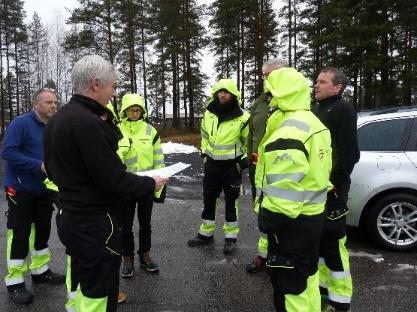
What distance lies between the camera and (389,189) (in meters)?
5.23

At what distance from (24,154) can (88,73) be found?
6.58ft

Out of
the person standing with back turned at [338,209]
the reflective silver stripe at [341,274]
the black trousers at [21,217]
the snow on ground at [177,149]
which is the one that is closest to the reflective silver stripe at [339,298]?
the person standing with back turned at [338,209]

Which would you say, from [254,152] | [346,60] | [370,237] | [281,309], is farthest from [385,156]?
[346,60]

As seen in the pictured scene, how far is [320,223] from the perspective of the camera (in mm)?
2844

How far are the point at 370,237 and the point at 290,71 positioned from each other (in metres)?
Result: 3.41

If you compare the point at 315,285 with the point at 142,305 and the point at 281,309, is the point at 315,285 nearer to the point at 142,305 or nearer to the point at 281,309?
the point at 281,309

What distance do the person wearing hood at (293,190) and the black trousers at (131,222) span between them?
2.08 m

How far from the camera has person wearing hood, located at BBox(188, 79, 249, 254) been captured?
5.27m

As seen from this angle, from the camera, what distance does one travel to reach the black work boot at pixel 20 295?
4.02 metres

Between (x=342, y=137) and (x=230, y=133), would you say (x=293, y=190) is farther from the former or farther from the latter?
(x=230, y=133)

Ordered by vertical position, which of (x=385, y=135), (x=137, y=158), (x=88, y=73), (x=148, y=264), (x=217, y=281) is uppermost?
(x=88, y=73)

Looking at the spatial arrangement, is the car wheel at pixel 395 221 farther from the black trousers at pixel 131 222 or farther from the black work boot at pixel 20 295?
the black work boot at pixel 20 295

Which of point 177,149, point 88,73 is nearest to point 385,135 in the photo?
point 88,73

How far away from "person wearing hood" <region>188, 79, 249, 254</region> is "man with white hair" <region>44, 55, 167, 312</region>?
2.71 metres
